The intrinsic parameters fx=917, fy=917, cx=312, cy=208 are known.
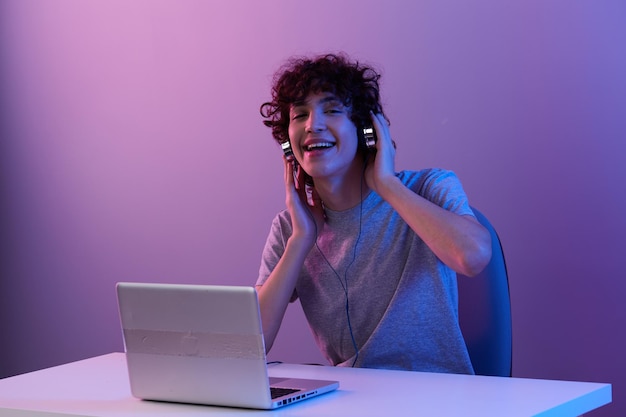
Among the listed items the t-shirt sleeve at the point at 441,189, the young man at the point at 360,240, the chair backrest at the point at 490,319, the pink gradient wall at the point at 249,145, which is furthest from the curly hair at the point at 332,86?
the pink gradient wall at the point at 249,145

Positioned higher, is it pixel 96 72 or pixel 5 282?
pixel 96 72

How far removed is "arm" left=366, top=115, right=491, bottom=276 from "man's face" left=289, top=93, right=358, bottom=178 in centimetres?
13

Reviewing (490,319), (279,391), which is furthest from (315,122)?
(279,391)

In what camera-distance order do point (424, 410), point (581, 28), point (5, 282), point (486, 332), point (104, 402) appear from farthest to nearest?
point (5, 282), point (581, 28), point (486, 332), point (104, 402), point (424, 410)

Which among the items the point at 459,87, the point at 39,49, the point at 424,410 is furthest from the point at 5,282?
the point at 424,410

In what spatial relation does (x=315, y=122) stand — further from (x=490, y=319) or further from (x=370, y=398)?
(x=370, y=398)

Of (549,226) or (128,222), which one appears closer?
(549,226)

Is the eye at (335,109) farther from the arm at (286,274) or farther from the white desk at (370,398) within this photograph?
the white desk at (370,398)

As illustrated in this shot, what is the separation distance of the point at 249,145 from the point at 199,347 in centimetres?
194

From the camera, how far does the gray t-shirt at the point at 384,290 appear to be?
216cm

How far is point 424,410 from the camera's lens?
143 cm

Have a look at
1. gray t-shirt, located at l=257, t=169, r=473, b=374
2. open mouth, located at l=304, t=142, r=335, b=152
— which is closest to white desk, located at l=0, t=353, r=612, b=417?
gray t-shirt, located at l=257, t=169, r=473, b=374

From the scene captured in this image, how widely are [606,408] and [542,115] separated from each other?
Answer: 0.89 m

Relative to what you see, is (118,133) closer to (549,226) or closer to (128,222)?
(128,222)
